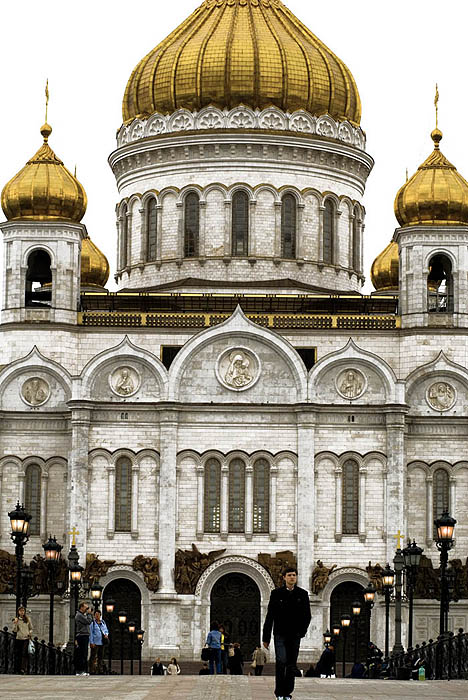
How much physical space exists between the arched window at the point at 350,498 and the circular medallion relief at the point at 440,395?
3.40m

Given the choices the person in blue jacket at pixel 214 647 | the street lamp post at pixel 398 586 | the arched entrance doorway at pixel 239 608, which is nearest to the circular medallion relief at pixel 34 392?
the arched entrance doorway at pixel 239 608

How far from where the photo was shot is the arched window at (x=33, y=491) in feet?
197

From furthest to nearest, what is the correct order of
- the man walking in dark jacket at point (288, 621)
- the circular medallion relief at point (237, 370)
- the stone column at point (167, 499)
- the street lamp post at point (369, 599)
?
the circular medallion relief at point (237, 370), the stone column at point (167, 499), the street lamp post at point (369, 599), the man walking in dark jacket at point (288, 621)

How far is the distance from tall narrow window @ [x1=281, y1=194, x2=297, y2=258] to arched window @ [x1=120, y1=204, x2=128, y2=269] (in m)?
6.29

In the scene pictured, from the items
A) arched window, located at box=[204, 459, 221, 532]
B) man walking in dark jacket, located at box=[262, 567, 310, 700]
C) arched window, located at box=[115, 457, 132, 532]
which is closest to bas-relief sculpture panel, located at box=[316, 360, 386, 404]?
arched window, located at box=[204, 459, 221, 532]

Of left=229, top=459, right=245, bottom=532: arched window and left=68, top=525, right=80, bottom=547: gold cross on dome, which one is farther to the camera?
left=229, top=459, right=245, bottom=532: arched window

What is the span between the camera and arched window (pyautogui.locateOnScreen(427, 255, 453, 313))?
6162 cm

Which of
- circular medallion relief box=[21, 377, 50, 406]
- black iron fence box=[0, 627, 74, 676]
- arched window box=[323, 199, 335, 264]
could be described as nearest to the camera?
black iron fence box=[0, 627, 74, 676]

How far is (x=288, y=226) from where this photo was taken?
65.8 meters

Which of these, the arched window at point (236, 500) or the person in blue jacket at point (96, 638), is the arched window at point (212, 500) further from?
the person in blue jacket at point (96, 638)

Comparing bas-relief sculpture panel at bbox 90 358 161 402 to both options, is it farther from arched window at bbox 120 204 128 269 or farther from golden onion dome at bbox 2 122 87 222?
arched window at bbox 120 204 128 269

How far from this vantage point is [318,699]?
25.4 metres

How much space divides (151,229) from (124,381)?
8842mm

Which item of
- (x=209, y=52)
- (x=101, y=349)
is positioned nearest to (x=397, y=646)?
(x=101, y=349)
